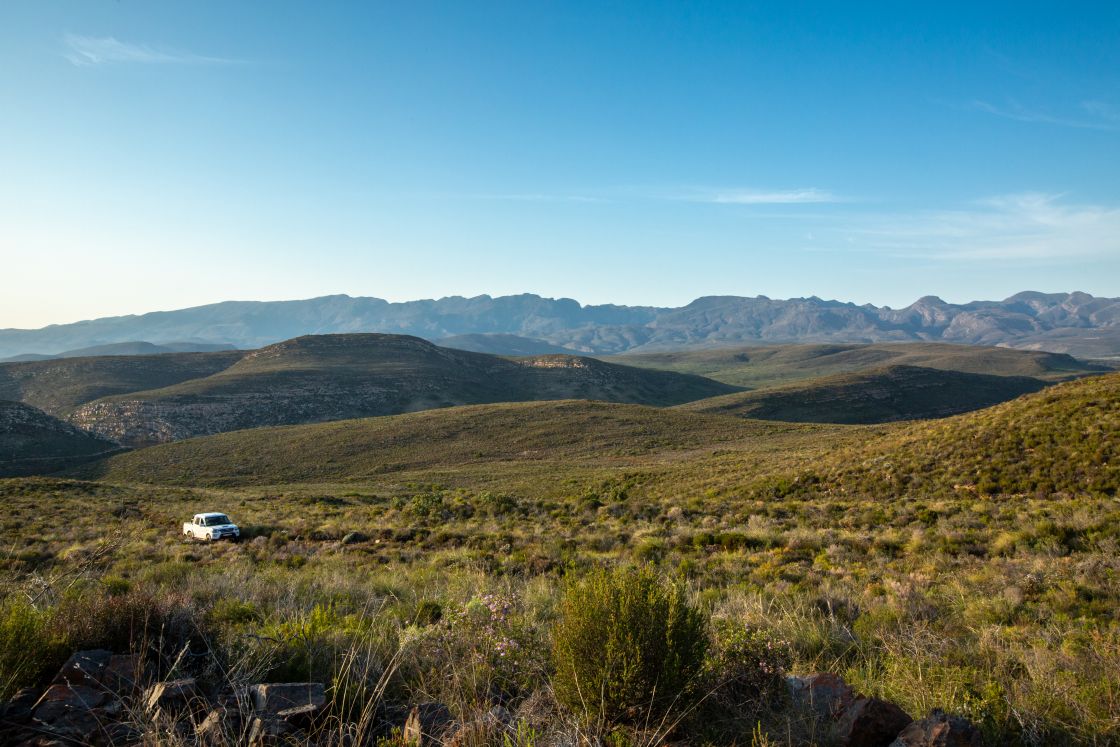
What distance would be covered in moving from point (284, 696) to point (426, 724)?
0.97m

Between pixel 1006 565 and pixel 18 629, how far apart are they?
1213cm

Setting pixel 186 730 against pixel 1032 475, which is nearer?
pixel 186 730

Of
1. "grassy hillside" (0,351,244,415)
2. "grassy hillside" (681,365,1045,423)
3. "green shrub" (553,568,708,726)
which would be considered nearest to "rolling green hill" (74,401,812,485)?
"grassy hillside" (681,365,1045,423)

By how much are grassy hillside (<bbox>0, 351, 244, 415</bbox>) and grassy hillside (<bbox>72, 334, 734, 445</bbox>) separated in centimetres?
1082

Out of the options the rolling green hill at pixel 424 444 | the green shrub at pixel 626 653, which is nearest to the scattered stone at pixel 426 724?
the green shrub at pixel 626 653

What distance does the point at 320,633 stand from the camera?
5051 millimetres

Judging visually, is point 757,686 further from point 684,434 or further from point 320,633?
point 684,434

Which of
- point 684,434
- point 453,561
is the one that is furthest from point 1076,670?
point 684,434

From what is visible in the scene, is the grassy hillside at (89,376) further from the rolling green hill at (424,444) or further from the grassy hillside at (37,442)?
the rolling green hill at (424,444)

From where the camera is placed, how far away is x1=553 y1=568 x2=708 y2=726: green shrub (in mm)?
3547

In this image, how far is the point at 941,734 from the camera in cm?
298

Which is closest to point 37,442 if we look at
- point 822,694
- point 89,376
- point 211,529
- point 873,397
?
point 89,376

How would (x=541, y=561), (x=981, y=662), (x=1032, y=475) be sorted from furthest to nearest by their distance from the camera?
(x=1032, y=475) < (x=541, y=561) < (x=981, y=662)

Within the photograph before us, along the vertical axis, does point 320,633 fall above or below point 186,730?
below
